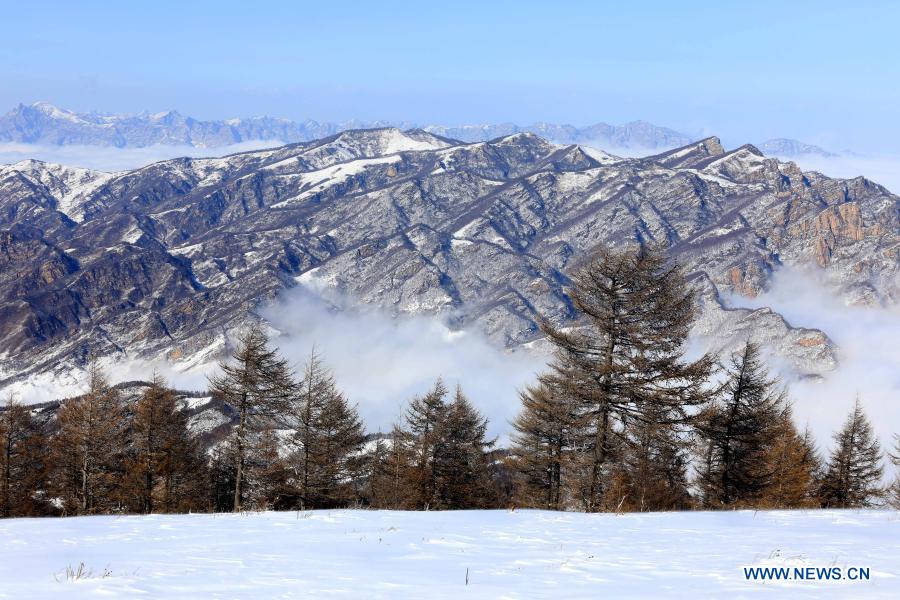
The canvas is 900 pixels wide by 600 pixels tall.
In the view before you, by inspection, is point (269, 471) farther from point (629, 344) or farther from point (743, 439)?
point (743, 439)

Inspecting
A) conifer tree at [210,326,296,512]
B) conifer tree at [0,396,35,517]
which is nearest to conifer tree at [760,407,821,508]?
conifer tree at [210,326,296,512]

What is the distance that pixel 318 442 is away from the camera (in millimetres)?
41469

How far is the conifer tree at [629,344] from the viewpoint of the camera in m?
26.4

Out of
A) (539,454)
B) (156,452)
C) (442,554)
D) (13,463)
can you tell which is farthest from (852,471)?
(13,463)

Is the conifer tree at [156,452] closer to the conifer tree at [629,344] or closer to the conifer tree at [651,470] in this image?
the conifer tree at [651,470]

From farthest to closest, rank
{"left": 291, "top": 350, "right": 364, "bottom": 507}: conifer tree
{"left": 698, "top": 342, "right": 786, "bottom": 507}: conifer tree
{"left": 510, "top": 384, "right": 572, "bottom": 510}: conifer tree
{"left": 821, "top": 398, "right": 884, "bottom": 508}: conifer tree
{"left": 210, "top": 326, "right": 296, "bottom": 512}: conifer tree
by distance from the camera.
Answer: {"left": 821, "top": 398, "right": 884, "bottom": 508}: conifer tree
{"left": 291, "top": 350, "right": 364, "bottom": 507}: conifer tree
{"left": 510, "top": 384, "right": 572, "bottom": 510}: conifer tree
{"left": 210, "top": 326, "right": 296, "bottom": 512}: conifer tree
{"left": 698, "top": 342, "right": 786, "bottom": 507}: conifer tree

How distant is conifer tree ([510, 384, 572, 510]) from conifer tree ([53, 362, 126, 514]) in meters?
23.7

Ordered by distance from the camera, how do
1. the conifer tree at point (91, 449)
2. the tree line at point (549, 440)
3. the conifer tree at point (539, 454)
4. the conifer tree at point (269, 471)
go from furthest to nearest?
1. the conifer tree at point (91, 449)
2. the conifer tree at point (269, 471)
3. the conifer tree at point (539, 454)
4. the tree line at point (549, 440)

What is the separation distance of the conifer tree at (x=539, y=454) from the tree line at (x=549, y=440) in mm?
127

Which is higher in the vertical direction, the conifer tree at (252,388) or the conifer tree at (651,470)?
the conifer tree at (252,388)

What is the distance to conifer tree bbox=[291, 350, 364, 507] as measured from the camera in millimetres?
40469

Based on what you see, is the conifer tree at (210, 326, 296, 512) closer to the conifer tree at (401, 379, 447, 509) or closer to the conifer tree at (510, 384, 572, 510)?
the conifer tree at (401, 379, 447, 509)

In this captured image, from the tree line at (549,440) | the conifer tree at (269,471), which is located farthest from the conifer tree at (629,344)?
the conifer tree at (269,471)

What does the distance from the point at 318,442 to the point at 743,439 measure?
2303cm
